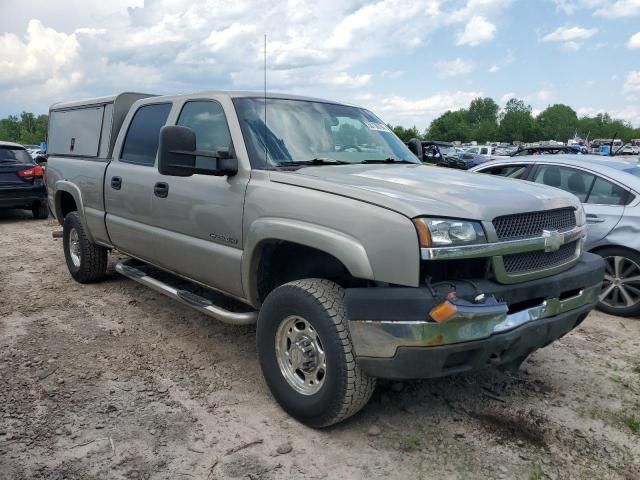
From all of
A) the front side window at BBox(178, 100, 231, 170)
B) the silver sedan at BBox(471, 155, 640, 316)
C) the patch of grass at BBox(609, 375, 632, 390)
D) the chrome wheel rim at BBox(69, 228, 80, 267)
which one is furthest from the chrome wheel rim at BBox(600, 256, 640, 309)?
the chrome wheel rim at BBox(69, 228, 80, 267)

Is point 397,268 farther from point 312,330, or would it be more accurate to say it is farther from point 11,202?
Answer: point 11,202

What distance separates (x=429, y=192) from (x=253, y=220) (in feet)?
3.62

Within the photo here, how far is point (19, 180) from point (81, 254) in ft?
20.8

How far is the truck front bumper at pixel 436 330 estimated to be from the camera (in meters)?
2.62

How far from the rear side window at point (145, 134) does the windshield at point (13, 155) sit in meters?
7.62

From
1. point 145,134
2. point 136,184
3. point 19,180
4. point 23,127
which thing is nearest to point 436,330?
point 136,184

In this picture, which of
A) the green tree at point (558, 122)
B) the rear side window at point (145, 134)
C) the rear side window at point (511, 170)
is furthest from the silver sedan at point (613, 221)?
the green tree at point (558, 122)

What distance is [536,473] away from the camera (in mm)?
2768

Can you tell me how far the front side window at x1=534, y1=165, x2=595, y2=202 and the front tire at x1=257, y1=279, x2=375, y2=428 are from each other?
3.87 metres

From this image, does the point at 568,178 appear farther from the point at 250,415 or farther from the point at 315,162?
the point at 250,415

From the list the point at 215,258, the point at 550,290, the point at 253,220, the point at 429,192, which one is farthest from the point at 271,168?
the point at 550,290

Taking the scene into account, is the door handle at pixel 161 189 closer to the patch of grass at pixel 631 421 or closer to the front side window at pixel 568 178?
the patch of grass at pixel 631 421

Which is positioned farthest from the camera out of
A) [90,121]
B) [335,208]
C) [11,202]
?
[11,202]

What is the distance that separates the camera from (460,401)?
11.6ft
